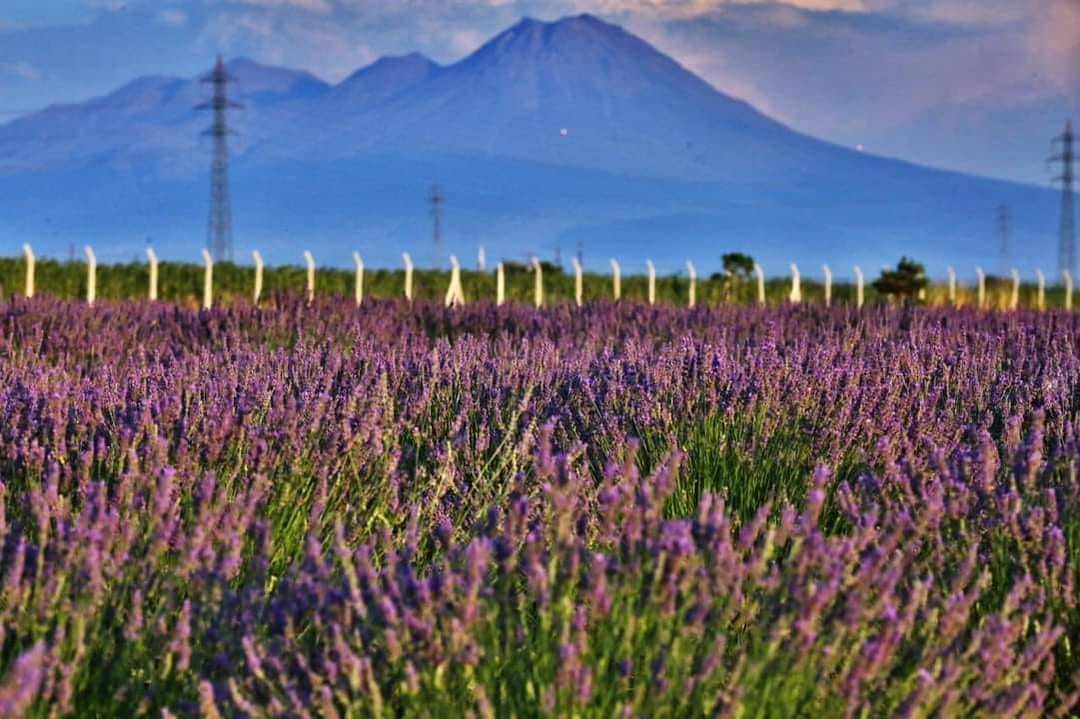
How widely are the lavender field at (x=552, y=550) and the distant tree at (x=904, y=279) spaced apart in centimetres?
2563

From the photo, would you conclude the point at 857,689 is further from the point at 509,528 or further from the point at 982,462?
the point at 982,462

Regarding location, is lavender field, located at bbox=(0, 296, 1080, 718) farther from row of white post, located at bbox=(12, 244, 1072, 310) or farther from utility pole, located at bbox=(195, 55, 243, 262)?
utility pole, located at bbox=(195, 55, 243, 262)

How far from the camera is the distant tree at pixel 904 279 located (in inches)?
1209

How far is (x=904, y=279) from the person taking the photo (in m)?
30.8

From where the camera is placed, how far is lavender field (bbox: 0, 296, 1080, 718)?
199 cm

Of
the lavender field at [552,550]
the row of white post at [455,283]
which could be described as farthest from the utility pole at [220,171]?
the lavender field at [552,550]

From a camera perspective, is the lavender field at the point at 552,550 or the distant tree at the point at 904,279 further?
the distant tree at the point at 904,279

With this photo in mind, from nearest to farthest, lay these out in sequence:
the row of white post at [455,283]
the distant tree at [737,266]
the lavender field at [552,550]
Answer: the lavender field at [552,550] → the row of white post at [455,283] → the distant tree at [737,266]

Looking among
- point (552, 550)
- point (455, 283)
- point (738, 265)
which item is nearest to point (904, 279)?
point (738, 265)

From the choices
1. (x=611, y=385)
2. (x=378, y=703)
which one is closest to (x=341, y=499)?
(x=611, y=385)

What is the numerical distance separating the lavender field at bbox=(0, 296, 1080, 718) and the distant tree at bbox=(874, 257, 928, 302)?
84.1 ft

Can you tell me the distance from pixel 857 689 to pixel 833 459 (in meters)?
2.28

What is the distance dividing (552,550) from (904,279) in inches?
1168

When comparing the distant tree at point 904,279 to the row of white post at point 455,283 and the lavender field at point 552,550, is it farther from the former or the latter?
the lavender field at point 552,550
